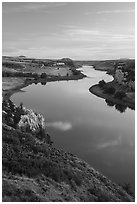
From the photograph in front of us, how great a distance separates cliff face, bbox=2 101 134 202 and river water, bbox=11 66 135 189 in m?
4.95

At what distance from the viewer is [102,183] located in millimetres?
11812

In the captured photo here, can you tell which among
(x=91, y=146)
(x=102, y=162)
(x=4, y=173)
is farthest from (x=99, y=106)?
(x=4, y=173)

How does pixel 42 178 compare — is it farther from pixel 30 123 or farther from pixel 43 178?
pixel 30 123

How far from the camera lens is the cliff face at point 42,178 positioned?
312 inches

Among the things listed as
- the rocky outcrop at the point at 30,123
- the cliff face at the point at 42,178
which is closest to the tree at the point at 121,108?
the rocky outcrop at the point at 30,123

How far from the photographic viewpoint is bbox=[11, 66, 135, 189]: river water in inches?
704

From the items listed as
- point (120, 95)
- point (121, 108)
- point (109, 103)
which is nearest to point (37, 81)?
point (109, 103)

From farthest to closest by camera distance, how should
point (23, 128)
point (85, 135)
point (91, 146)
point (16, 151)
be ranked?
1. point (85, 135)
2. point (91, 146)
3. point (23, 128)
4. point (16, 151)

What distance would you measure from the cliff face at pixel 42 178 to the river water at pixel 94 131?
495 cm

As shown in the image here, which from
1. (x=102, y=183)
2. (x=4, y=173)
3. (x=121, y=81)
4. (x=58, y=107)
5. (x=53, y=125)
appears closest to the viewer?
(x=4, y=173)

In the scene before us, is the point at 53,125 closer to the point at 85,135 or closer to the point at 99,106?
the point at 85,135

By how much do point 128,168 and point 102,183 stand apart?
6.02 m

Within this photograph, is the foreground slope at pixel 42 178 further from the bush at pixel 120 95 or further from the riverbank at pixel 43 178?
the bush at pixel 120 95

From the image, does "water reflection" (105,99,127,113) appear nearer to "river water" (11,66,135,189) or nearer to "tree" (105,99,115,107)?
"tree" (105,99,115,107)
